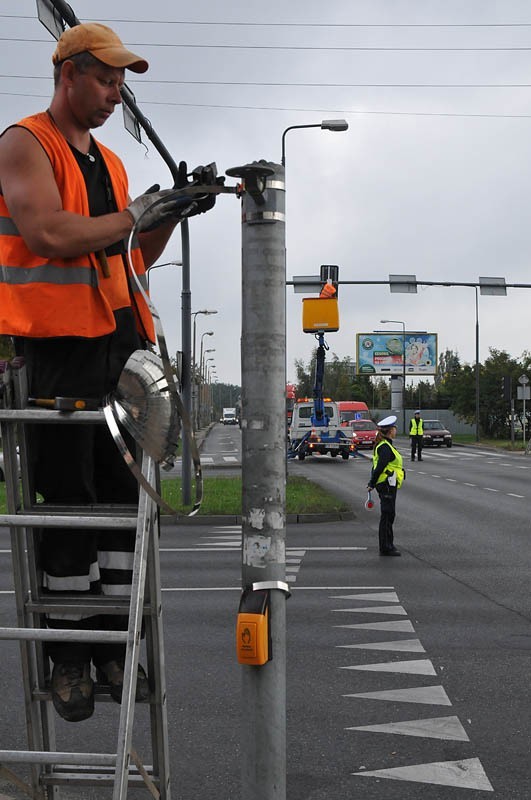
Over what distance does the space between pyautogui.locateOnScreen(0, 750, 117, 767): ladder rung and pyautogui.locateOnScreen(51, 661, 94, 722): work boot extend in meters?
0.15

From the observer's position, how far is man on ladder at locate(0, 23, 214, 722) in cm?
263

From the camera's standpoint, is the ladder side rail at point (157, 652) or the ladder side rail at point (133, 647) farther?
the ladder side rail at point (157, 652)

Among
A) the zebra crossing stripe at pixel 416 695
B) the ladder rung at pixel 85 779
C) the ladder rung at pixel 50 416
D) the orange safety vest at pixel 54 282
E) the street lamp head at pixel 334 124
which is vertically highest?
the street lamp head at pixel 334 124

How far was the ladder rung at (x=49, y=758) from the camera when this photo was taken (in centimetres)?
245

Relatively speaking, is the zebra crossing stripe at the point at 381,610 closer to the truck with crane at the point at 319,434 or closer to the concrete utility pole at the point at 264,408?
the concrete utility pole at the point at 264,408

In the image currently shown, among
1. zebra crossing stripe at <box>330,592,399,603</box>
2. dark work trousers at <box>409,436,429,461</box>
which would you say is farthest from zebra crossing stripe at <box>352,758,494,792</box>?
dark work trousers at <box>409,436,429,461</box>

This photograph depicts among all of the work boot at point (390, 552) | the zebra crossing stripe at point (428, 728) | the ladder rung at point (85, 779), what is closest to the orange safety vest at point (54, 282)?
the ladder rung at point (85, 779)

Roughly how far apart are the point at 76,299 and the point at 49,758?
3.85 feet

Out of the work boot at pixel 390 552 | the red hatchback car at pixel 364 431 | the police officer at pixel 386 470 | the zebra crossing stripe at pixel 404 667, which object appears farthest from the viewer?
the red hatchback car at pixel 364 431

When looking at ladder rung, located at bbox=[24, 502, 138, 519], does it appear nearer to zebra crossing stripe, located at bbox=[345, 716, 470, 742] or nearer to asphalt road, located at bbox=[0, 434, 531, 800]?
asphalt road, located at bbox=[0, 434, 531, 800]

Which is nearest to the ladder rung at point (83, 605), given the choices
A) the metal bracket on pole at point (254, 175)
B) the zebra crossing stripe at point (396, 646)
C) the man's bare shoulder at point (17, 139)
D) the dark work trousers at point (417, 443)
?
the metal bracket on pole at point (254, 175)

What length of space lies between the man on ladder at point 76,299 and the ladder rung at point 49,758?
0.52ft

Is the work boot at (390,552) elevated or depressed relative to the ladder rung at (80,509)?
depressed

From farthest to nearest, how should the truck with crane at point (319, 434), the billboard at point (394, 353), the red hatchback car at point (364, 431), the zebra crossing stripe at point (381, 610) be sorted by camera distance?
the billboard at point (394, 353)
the red hatchback car at point (364, 431)
the truck with crane at point (319, 434)
the zebra crossing stripe at point (381, 610)
